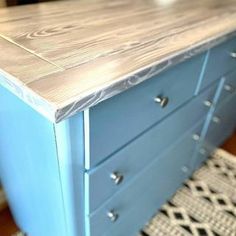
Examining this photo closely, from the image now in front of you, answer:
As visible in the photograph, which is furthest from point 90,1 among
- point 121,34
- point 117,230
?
point 117,230

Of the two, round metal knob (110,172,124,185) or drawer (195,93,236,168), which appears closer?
round metal knob (110,172,124,185)

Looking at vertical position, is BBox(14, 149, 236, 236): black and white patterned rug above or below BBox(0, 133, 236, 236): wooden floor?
above

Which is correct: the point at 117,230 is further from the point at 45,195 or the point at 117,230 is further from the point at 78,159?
the point at 78,159

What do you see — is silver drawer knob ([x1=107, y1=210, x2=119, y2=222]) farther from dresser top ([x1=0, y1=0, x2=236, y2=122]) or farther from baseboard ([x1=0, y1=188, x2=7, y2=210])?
baseboard ([x1=0, y1=188, x2=7, y2=210])

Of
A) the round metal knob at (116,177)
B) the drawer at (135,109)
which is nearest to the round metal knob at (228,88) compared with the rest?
the drawer at (135,109)

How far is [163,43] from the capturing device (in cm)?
67

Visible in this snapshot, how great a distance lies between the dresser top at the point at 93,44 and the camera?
1.56 ft

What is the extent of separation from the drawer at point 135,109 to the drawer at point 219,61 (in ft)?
0.25

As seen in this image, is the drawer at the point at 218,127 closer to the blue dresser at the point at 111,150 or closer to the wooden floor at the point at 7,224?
the blue dresser at the point at 111,150

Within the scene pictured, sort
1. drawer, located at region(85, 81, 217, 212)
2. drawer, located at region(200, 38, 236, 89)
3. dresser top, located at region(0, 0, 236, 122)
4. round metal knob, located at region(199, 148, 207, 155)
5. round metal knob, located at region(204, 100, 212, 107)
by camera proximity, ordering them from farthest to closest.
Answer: round metal knob, located at region(199, 148, 207, 155) → round metal knob, located at region(204, 100, 212, 107) → drawer, located at region(200, 38, 236, 89) → drawer, located at region(85, 81, 217, 212) → dresser top, located at region(0, 0, 236, 122)

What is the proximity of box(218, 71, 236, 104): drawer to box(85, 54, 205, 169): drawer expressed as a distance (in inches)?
13.4

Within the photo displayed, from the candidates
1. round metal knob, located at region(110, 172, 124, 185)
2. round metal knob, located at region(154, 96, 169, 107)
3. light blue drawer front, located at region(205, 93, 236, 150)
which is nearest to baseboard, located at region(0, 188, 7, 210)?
round metal knob, located at region(110, 172, 124, 185)

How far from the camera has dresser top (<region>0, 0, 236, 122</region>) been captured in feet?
1.56

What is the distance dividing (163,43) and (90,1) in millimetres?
476
